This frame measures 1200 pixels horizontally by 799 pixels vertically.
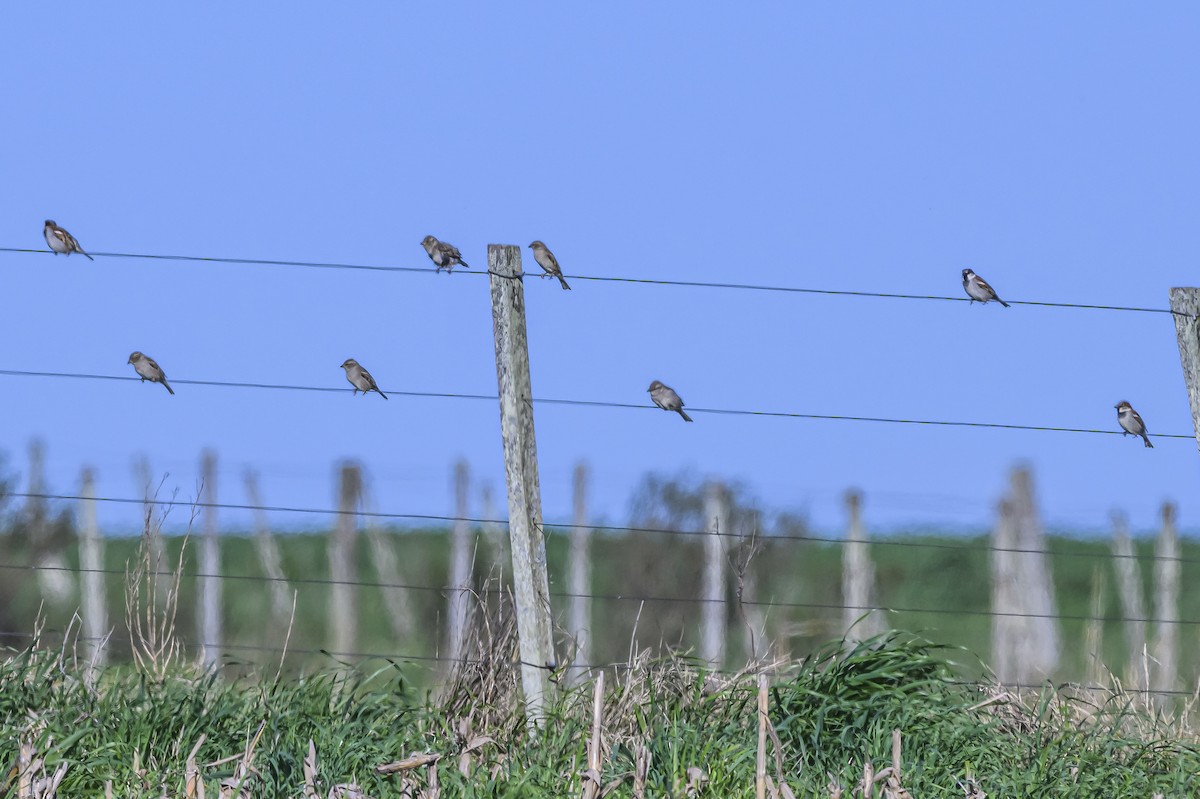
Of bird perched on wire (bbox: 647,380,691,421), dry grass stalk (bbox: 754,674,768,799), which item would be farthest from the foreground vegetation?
bird perched on wire (bbox: 647,380,691,421)

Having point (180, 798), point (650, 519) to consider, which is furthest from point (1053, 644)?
point (180, 798)

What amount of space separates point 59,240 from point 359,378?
86.1 inches

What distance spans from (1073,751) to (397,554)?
14.8 meters

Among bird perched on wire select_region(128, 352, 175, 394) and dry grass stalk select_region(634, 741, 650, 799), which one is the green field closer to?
bird perched on wire select_region(128, 352, 175, 394)

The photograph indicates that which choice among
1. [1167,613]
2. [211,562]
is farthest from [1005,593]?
[211,562]

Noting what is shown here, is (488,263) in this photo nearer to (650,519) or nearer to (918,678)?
(918,678)

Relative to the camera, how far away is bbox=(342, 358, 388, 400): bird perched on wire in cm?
831

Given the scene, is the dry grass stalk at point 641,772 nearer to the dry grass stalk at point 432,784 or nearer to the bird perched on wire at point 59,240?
the dry grass stalk at point 432,784

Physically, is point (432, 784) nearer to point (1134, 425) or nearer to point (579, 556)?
point (1134, 425)

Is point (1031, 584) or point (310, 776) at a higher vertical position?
point (1031, 584)

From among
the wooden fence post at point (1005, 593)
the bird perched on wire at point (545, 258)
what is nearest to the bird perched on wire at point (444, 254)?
the bird perched on wire at point (545, 258)

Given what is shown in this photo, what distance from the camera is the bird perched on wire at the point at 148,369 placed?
28.5 feet

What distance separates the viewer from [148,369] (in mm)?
8836

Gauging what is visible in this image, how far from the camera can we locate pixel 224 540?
21750mm
